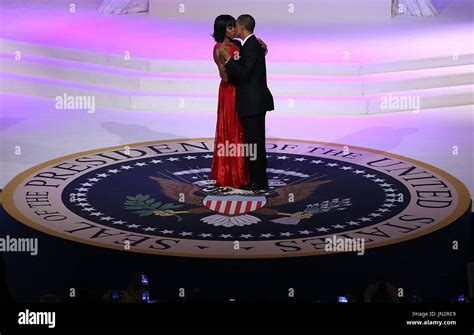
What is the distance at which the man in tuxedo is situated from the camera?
8.86 m

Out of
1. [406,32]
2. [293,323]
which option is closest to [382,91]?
[406,32]

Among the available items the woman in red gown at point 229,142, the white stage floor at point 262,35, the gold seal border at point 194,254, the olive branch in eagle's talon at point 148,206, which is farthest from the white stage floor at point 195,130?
the woman in red gown at point 229,142

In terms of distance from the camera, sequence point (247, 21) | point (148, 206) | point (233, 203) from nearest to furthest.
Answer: point (148, 206) → point (233, 203) → point (247, 21)

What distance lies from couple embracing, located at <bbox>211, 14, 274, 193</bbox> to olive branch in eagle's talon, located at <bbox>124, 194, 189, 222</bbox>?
0.59 metres

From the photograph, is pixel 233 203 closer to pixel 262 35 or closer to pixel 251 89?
pixel 251 89

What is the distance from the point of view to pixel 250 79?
8961mm

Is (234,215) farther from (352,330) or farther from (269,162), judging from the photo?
(352,330)

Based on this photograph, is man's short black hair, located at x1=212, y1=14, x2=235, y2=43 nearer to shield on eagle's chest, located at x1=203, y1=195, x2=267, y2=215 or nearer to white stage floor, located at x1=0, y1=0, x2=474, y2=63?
shield on eagle's chest, located at x1=203, y1=195, x2=267, y2=215

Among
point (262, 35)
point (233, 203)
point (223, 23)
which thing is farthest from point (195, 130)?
point (262, 35)

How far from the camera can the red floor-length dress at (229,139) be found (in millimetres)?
9062

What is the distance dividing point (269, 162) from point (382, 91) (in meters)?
2.98

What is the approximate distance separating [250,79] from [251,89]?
7cm

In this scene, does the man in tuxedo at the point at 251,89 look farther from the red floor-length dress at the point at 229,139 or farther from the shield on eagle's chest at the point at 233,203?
the shield on eagle's chest at the point at 233,203

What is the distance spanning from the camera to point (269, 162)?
966 centimetres
